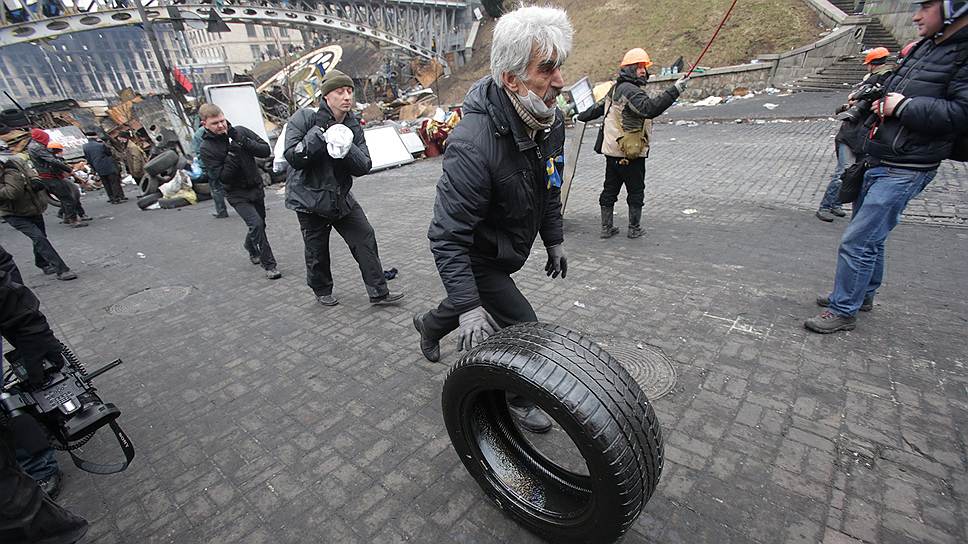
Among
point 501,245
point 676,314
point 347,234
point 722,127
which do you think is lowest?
point 722,127

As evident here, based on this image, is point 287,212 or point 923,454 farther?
point 287,212

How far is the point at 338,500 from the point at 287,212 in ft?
27.6

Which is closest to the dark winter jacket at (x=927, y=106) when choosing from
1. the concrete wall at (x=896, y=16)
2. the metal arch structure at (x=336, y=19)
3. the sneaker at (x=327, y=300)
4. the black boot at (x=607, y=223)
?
the black boot at (x=607, y=223)

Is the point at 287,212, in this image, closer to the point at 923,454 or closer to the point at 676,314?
the point at 676,314

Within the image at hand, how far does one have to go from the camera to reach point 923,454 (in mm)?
2434

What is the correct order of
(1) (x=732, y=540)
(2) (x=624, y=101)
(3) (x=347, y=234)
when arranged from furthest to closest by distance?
(2) (x=624, y=101), (3) (x=347, y=234), (1) (x=732, y=540)

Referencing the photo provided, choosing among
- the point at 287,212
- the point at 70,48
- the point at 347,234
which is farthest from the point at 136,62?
the point at 347,234

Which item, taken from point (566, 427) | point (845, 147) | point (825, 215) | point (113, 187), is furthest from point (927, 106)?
point (113, 187)

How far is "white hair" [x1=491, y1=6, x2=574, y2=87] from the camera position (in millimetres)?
1969

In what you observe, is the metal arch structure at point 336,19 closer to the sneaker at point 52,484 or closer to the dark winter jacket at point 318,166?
the dark winter jacket at point 318,166

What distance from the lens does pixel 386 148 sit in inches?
541

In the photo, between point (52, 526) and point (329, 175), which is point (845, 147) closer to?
point (329, 175)

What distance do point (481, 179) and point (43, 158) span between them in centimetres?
1118

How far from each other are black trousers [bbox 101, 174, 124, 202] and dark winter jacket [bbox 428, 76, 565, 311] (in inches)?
600
